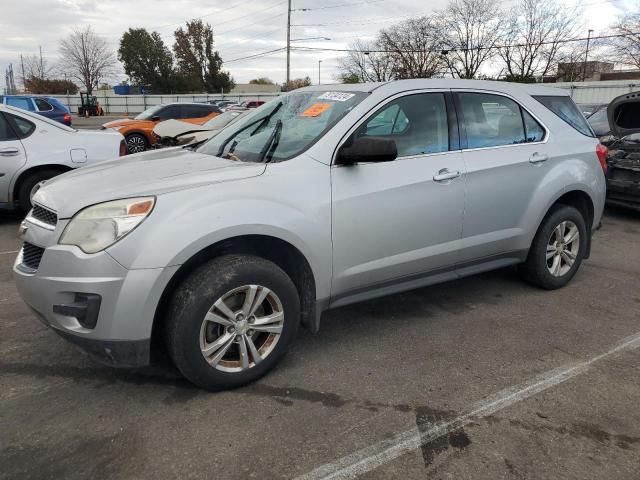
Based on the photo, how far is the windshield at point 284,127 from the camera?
10.6 feet

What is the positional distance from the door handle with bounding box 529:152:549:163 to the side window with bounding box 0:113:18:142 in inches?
248

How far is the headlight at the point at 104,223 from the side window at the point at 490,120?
241 centimetres

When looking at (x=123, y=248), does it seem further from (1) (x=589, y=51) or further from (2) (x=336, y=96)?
(1) (x=589, y=51)

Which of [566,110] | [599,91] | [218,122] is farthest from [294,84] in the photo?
[566,110]

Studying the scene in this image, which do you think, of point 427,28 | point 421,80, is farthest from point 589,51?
point 421,80

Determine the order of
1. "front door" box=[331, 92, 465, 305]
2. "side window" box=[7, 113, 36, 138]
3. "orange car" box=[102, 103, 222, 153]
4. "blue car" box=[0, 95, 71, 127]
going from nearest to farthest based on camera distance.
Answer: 1. "front door" box=[331, 92, 465, 305]
2. "side window" box=[7, 113, 36, 138]
3. "orange car" box=[102, 103, 222, 153]
4. "blue car" box=[0, 95, 71, 127]

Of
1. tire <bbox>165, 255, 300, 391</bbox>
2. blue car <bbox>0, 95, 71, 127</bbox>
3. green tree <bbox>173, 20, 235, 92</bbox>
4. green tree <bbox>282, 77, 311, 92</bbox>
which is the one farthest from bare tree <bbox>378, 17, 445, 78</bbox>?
tire <bbox>165, 255, 300, 391</bbox>

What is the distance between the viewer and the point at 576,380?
303 centimetres

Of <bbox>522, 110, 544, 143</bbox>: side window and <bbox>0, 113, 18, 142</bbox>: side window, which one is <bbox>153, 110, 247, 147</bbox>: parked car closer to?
<bbox>0, 113, 18, 142</bbox>: side window

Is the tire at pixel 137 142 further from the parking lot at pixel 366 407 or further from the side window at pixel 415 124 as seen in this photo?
the side window at pixel 415 124

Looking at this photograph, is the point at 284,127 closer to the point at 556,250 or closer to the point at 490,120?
the point at 490,120

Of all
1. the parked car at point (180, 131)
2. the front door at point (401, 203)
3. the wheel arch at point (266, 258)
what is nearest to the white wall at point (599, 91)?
the parked car at point (180, 131)

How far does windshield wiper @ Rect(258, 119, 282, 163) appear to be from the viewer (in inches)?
126

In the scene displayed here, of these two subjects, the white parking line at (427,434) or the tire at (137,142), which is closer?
the white parking line at (427,434)
